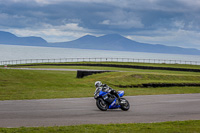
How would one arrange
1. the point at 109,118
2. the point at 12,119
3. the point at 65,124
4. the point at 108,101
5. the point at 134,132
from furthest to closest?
the point at 108,101
the point at 109,118
the point at 12,119
the point at 65,124
the point at 134,132

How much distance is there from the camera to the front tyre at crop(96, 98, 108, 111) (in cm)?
1534

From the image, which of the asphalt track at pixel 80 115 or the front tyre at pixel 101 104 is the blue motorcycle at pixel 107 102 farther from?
the asphalt track at pixel 80 115

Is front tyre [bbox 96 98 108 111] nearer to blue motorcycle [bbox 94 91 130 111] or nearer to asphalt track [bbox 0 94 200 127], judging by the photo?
blue motorcycle [bbox 94 91 130 111]

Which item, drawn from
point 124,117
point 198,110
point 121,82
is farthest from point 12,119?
point 121,82

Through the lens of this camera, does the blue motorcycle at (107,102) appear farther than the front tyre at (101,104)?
No

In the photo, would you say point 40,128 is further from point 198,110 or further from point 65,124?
point 198,110

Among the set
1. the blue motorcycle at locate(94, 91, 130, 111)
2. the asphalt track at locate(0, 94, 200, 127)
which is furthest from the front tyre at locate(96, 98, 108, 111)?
the asphalt track at locate(0, 94, 200, 127)

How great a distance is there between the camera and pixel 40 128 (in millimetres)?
10422

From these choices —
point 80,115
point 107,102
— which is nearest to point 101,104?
point 107,102

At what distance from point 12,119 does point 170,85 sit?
24.7m

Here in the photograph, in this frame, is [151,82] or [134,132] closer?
[134,132]

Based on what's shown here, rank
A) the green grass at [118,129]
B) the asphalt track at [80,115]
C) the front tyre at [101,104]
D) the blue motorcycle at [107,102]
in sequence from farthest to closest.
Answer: the front tyre at [101,104]
the blue motorcycle at [107,102]
the asphalt track at [80,115]
the green grass at [118,129]

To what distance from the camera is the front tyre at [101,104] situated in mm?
15344

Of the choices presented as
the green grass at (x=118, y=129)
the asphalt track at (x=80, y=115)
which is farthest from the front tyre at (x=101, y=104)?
the green grass at (x=118, y=129)
